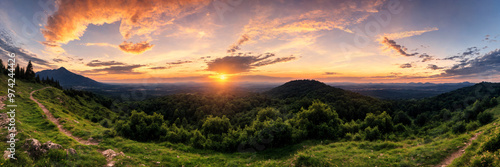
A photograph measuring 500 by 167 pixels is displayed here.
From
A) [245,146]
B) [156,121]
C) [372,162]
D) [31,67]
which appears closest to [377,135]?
[372,162]

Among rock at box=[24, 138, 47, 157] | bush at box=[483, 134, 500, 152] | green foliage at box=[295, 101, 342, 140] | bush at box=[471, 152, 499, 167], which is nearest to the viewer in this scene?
bush at box=[471, 152, 499, 167]

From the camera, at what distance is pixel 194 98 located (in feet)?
370

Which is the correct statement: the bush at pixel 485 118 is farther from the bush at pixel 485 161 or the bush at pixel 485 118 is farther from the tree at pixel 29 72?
the tree at pixel 29 72

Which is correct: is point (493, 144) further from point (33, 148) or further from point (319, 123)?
point (33, 148)

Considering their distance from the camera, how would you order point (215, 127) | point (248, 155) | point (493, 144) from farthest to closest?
point (215, 127) < point (248, 155) < point (493, 144)

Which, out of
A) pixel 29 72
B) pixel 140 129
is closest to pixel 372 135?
pixel 140 129

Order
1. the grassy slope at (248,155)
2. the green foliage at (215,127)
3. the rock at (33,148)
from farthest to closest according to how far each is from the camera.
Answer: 1. the green foliage at (215,127)
2. the grassy slope at (248,155)
3. the rock at (33,148)

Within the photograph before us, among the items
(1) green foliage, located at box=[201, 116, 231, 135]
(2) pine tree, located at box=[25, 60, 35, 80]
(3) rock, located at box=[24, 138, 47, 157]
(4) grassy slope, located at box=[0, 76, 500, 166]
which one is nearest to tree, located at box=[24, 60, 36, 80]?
(2) pine tree, located at box=[25, 60, 35, 80]

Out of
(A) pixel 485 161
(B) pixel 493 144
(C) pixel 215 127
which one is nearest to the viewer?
(A) pixel 485 161

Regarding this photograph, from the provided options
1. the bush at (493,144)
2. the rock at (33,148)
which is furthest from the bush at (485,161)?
the rock at (33,148)

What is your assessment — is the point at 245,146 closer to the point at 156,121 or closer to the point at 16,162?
→ the point at 156,121

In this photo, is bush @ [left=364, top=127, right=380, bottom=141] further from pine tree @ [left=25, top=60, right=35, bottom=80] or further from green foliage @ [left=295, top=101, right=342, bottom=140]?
pine tree @ [left=25, top=60, right=35, bottom=80]

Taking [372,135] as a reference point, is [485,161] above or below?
above

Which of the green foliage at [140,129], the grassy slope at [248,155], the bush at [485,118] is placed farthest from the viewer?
the bush at [485,118]
